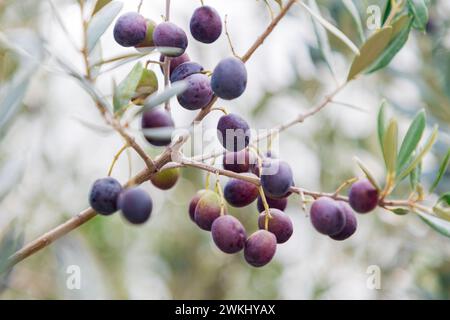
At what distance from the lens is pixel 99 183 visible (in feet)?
2.62

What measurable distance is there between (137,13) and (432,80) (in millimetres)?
1454

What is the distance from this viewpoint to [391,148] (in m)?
0.82

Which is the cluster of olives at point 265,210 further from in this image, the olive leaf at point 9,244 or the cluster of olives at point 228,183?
the olive leaf at point 9,244

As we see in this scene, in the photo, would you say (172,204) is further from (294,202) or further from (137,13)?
(137,13)

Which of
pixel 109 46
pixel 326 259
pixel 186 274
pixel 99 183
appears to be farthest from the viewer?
pixel 186 274

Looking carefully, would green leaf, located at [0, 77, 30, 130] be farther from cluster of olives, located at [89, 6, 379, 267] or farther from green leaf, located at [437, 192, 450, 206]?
green leaf, located at [437, 192, 450, 206]

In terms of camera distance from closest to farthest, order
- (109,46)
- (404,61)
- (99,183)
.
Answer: (99,183)
(109,46)
(404,61)

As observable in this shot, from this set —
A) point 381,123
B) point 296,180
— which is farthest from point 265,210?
point 296,180

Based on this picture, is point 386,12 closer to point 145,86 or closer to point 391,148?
point 391,148

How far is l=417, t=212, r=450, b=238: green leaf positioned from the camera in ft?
2.72

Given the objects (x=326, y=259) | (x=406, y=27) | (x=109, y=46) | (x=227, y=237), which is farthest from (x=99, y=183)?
(x=326, y=259)

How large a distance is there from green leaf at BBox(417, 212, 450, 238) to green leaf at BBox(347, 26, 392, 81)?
0.66 feet

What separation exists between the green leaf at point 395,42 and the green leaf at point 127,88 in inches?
12.5

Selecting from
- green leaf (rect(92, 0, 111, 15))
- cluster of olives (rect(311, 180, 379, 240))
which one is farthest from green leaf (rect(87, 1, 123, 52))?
cluster of olives (rect(311, 180, 379, 240))
